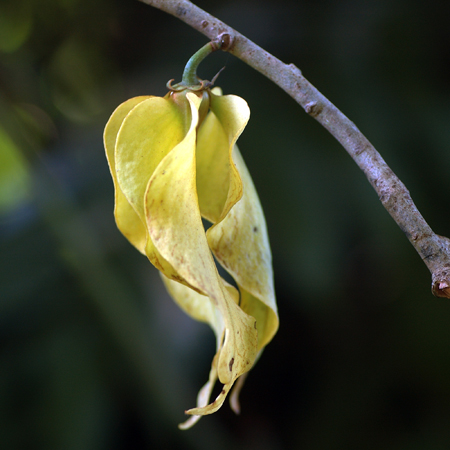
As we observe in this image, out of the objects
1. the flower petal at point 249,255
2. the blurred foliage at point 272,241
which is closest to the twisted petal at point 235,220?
the flower petal at point 249,255

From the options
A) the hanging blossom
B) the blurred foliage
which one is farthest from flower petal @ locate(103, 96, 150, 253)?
the blurred foliage

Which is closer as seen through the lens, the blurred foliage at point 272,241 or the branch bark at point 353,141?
the branch bark at point 353,141

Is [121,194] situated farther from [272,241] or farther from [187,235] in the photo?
[272,241]

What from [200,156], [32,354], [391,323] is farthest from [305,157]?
[32,354]

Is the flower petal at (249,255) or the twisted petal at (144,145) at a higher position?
the twisted petal at (144,145)

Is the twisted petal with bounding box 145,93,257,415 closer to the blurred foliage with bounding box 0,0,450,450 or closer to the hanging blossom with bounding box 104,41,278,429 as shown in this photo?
the hanging blossom with bounding box 104,41,278,429

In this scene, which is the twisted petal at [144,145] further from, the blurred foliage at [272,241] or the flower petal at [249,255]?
the blurred foliage at [272,241]

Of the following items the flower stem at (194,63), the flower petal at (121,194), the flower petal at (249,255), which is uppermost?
the flower stem at (194,63)
